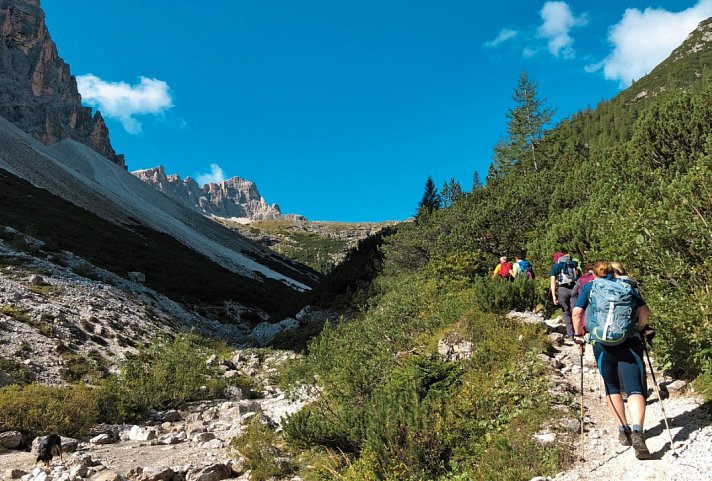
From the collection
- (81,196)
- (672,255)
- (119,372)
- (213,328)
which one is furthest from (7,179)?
(672,255)

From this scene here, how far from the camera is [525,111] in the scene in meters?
45.4

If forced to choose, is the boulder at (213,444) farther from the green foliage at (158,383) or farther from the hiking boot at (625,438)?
the hiking boot at (625,438)

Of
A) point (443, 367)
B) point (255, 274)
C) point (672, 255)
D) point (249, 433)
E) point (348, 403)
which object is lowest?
point (249, 433)

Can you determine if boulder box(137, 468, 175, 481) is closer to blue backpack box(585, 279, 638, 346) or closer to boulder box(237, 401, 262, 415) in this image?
boulder box(237, 401, 262, 415)

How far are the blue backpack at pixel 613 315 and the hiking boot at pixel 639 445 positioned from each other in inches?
37.4

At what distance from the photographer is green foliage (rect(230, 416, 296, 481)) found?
22.2ft

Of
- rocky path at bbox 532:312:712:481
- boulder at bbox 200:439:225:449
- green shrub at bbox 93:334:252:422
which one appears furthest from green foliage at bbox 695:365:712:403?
green shrub at bbox 93:334:252:422

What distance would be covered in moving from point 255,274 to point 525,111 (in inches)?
1420

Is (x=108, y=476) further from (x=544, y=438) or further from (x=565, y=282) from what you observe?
(x=565, y=282)

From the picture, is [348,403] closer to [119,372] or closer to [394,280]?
[119,372]

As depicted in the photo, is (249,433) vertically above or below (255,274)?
below

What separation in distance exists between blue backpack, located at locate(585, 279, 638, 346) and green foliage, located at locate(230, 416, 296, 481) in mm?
5051

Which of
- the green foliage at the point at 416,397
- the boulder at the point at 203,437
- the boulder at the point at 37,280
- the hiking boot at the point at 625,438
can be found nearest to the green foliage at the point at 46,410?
the boulder at the point at 203,437

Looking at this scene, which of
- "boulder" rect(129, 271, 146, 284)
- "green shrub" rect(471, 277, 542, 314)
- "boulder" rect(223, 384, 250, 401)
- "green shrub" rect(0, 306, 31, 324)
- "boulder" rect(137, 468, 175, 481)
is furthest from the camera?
"boulder" rect(129, 271, 146, 284)
